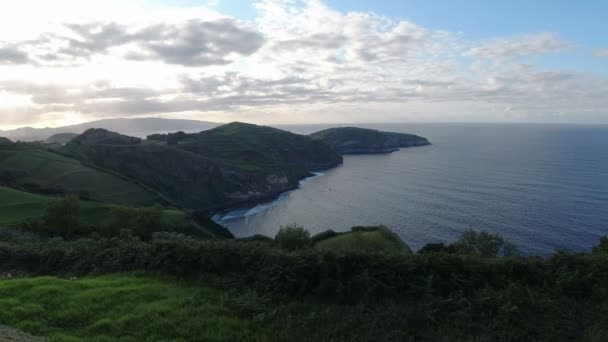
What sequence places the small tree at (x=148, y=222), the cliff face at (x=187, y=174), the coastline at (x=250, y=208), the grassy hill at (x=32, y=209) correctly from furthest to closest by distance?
the cliff face at (x=187, y=174) < the coastline at (x=250, y=208) < the grassy hill at (x=32, y=209) < the small tree at (x=148, y=222)

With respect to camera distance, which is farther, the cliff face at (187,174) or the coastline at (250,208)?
the cliff face at (187,174)

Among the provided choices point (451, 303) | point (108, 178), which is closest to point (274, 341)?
point (451, 303)

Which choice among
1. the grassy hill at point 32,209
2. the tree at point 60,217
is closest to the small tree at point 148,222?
the grassy hill at point 32,209

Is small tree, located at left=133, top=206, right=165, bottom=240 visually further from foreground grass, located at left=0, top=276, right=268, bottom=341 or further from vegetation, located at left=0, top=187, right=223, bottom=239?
foreground grass, located at left=0, top=276, right=268, bottom=341

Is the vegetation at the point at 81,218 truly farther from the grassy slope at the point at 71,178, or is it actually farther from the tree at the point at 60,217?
the grassy slope at the point at 71,178

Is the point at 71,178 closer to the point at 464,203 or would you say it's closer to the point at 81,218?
the point at 81,218

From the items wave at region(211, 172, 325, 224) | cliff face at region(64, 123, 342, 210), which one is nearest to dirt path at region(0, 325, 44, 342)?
wave at region(211, 172, 325, 224)
